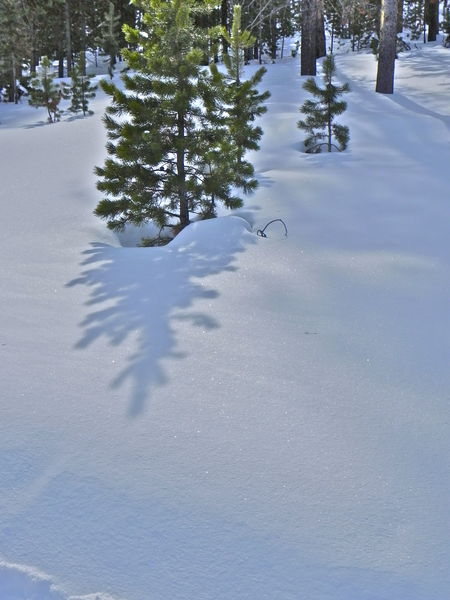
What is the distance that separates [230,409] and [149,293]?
4.78 feet

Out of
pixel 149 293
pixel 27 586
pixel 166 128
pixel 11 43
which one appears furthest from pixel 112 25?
pixel 27 586

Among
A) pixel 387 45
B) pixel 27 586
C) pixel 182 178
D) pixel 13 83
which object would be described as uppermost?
pixel 387 45

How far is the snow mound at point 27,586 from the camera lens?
1604 millimetres

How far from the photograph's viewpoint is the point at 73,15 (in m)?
34.5

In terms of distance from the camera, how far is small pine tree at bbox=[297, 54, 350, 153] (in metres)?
7.80

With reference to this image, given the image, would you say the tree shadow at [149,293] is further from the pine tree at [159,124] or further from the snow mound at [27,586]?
the snow mound at [27,586]

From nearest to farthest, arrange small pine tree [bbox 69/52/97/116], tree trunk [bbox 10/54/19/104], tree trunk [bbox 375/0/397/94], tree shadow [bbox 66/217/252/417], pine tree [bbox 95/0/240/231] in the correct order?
tree shadow [bbox 66/217/252/417] → pine tree [bbox 95/0/240/231] → tree trunk [bbox 375/0/397/94] → small pine tree [bbox 69/52/97/116] → tree trunk [bbox 10/54/19/104]

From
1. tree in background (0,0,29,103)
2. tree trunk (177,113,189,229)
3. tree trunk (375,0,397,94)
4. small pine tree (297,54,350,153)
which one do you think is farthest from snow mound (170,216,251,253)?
tree in background (0,0,29,103)

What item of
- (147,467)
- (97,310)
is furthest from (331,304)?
(147,467)

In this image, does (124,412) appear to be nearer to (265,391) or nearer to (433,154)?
(265,391)

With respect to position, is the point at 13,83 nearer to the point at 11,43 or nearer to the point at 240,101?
the point at 11,43

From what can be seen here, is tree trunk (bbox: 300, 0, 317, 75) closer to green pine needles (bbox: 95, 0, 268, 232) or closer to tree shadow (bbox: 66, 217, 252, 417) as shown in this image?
green pine needles (bbox: 95, 0, 268, 232)

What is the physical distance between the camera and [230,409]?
2.49 meters

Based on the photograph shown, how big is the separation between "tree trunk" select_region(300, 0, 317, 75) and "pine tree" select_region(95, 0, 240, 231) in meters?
10.6
